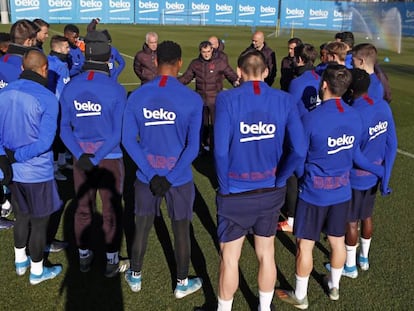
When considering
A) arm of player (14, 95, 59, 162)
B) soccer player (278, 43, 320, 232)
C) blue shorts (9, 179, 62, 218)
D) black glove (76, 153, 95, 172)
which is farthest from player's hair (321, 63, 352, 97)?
blue shorts (9, 179, 62, 218)

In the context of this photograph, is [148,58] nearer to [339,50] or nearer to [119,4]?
[339,50]

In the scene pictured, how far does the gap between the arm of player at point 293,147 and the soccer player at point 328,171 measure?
0.74 feet

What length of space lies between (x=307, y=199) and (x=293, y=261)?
1.42 metres

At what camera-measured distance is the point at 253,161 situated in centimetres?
338

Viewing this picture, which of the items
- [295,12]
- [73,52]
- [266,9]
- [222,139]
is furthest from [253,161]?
[295,12]

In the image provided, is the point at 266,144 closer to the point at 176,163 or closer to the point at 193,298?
the point at 176,163

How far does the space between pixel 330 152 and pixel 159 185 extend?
1.49 m

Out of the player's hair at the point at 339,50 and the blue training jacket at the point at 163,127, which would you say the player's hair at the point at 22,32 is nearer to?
the blue training jacket at the point at 163,127

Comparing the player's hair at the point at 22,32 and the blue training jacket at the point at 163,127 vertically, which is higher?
the player's hair at the point at 22,32

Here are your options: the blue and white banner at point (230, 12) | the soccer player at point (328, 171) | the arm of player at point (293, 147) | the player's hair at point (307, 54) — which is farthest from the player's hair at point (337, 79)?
the blue and white banner at point (230, 12)

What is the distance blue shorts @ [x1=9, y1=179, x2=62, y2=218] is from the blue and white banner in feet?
136

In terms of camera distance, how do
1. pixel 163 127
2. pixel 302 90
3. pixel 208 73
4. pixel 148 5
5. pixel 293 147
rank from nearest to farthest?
pixel 293 147, pixel 163 127, pixel 302 90, pixel 208 73, pixel 148 5

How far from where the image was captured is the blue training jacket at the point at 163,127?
358cm

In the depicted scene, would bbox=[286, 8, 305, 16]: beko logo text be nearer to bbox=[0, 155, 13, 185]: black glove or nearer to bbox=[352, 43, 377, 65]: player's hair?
bbox=[352, 43, 377, 65]: player's hair
